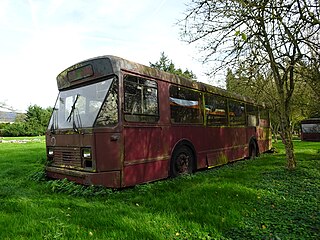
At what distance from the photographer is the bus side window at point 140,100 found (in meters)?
5.52

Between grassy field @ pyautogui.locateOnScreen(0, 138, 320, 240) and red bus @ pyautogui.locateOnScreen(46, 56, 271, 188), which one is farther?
red bus @ pyautogui.locateOnScreen(46, 56, 271, 188)

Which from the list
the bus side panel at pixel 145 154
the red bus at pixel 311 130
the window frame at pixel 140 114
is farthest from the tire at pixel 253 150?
the red bus at pixel 311 130

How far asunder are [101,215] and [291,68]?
660 centimetres

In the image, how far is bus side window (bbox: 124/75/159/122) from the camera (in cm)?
552

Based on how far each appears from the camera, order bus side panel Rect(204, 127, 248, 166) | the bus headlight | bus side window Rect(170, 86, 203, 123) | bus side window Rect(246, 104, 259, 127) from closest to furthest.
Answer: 1. the bus headlight
2. bus side window Rect(170, 86, 203, 123)
3. bus side panel Rect(204, 127, 248, 166)
4. bus side window Rect(246, 104, 259, 127)

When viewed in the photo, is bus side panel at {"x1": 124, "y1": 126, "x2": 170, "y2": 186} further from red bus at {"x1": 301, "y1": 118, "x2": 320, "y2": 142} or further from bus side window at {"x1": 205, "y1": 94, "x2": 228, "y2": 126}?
red bus at {"x1": 301, "y1": 118, "x2": 320, "y2": 142}

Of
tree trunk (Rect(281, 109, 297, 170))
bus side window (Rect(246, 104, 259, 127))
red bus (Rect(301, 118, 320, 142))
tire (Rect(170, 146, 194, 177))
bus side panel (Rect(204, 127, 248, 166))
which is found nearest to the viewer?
tire (Rect(170, 146, 194, 177))

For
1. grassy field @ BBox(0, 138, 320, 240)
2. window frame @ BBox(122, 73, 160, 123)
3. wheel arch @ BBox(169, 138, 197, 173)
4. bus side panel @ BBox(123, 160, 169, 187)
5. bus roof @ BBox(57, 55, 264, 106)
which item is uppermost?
bus roof @ BBox(57, 55, 264, 106)

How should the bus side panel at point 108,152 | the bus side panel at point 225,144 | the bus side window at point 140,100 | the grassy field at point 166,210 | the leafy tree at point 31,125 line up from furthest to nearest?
1. the leafy tree at point 31,125
2. the bus side panel at point 225,144
3. the bus side window at point 140,100
4. the bus side panel at point 108,152
5. the grassy field at point 166,210

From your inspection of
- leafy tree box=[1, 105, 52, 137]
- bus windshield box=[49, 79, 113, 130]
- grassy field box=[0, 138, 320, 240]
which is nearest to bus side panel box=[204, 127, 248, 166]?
grassy field box=[0, 138, 320, 240]

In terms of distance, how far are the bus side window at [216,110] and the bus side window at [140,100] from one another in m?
2.71

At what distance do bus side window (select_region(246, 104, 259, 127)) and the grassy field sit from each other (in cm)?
563

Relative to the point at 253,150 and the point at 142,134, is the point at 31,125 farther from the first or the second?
the point at 142,134

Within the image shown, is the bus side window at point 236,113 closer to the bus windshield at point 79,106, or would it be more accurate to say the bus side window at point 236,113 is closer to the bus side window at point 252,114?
the bus side window at point 252,114
